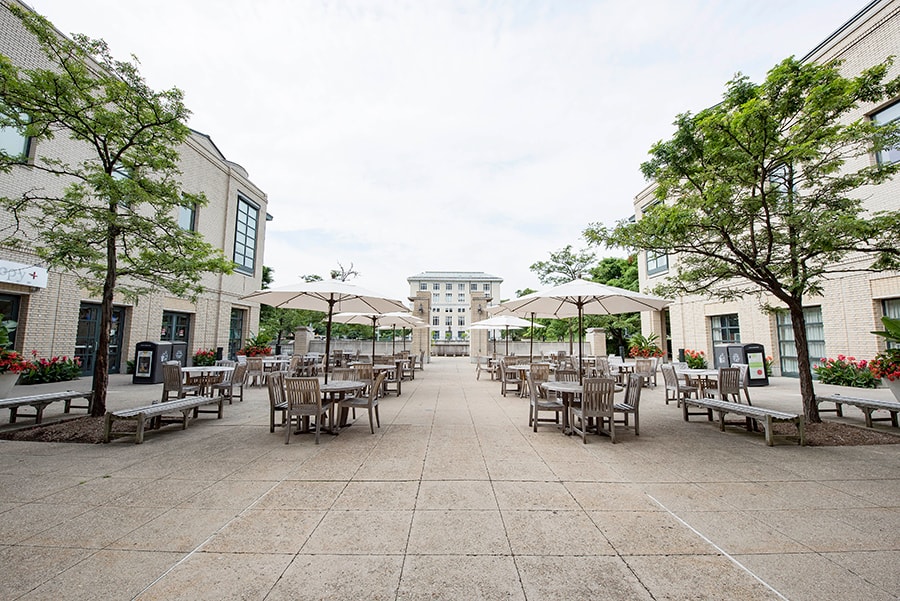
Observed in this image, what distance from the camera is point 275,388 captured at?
5.90 meters

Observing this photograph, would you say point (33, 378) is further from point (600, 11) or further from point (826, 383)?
point (826, 383)

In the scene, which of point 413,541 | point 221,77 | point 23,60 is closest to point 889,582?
point 413,541

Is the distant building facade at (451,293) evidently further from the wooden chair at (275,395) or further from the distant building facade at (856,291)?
the wooden chair at (275,395)

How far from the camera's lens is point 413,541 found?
2705mm

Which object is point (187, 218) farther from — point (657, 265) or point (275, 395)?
point (657, 265)

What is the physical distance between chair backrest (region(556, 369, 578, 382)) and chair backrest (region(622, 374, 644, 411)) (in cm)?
110

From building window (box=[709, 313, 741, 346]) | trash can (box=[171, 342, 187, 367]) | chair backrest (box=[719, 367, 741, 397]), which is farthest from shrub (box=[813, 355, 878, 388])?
trash can (box=[171, 342, 187, 367])

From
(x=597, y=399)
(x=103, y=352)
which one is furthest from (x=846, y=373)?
(x=103, y=352)

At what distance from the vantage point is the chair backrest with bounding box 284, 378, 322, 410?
552 cm

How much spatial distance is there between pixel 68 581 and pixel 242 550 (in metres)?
0.92

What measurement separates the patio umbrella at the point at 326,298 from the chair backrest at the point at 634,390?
5.01 m

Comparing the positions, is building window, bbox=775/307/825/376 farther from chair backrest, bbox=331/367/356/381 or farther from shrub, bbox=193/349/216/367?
shrub, bbox=193/349/216/367

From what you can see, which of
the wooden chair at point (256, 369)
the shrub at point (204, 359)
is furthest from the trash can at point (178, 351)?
the wooden chair at point (256, 369)

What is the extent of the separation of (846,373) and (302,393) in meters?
14.6
